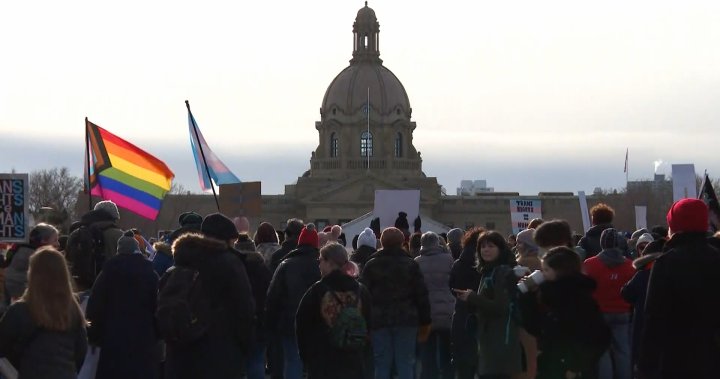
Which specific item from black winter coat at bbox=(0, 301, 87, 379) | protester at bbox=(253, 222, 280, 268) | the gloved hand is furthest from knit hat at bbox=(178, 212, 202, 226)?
black winter coat at bbox=(0, 301, 87, 379)

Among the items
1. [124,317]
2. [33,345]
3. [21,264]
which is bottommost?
[33,345]

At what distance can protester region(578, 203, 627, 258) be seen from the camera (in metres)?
16.2

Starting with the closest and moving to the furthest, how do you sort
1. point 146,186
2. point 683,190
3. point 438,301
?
point 438,301 < point 146,186 < point 683,190

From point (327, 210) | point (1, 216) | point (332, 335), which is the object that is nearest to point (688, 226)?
point (332, 335)

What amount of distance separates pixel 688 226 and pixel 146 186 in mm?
10498

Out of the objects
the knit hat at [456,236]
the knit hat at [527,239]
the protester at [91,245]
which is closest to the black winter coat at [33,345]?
the protester at [91,245]

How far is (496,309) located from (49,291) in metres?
3.68

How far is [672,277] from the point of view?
10305mm

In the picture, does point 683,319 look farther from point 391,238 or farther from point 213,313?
point 391,238

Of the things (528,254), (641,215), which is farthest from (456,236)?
(641,215)

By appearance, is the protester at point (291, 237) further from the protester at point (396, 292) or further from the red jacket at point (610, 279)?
the red jacket at point (610, 279)

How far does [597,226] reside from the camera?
16.4m

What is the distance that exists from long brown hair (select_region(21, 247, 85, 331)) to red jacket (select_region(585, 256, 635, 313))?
5.22 metres

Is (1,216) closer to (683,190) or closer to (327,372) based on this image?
(327,372)
